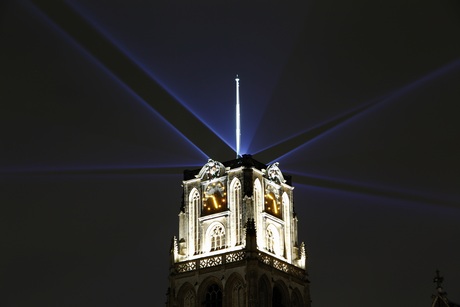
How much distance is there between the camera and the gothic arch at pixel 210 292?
115125 millimetres

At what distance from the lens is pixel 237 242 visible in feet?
382

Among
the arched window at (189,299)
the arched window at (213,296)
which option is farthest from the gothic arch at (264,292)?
the arched window at (189,299)

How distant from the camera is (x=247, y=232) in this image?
115 m

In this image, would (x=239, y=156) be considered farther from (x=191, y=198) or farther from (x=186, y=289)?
(x=186, y=289)

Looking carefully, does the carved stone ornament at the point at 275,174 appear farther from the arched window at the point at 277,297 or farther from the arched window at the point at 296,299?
the arched window at the point at 277,297

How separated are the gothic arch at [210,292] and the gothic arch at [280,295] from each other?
17.8 feet

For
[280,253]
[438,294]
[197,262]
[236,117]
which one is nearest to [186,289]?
[197,262]

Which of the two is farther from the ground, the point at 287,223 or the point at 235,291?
the point at 287,223

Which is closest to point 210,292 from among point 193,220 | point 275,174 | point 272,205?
point 193,220

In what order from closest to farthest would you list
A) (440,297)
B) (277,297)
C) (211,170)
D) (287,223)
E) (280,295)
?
(440,297) → (277,297) → (280,295) → (211,170) → (287,223)

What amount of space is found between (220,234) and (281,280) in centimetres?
752

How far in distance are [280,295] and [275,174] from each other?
1279cm

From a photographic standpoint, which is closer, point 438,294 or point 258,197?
point 438,294

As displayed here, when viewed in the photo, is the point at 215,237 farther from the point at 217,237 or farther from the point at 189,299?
the point at 189,299
